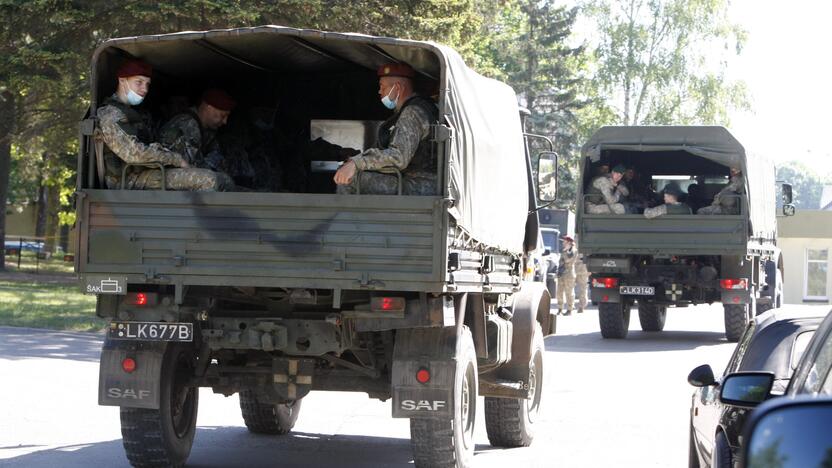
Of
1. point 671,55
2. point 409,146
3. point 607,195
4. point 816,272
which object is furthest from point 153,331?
point 671,55

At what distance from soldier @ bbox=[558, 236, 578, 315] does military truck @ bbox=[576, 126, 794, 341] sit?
5.57m

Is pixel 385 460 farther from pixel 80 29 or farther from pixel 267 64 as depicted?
pixel 80 29

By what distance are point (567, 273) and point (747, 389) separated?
24.5 meters

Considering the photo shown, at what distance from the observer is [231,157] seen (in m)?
10.1

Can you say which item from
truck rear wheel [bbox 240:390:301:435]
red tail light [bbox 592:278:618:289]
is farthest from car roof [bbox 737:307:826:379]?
red tail light [bbox 592:278:618:289]

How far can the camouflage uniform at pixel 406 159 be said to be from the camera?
325 inches

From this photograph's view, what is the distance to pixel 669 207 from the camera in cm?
2108

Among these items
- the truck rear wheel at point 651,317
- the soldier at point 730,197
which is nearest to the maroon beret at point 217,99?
the soldier at point 730,197

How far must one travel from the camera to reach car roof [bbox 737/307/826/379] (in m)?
6.23

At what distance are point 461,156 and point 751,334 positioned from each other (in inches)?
95.7

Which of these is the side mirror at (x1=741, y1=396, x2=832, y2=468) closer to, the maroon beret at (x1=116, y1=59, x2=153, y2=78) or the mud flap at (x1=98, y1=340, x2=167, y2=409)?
the mud flap at (x1=98, y1=340, x2=167, y2=409)

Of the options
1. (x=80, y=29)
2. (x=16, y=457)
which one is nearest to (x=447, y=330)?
(x=16, y=457)

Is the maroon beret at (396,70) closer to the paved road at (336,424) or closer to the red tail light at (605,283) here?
the paved road at (336,424)

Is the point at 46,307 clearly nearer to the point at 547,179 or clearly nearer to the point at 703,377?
the point at 547,179
